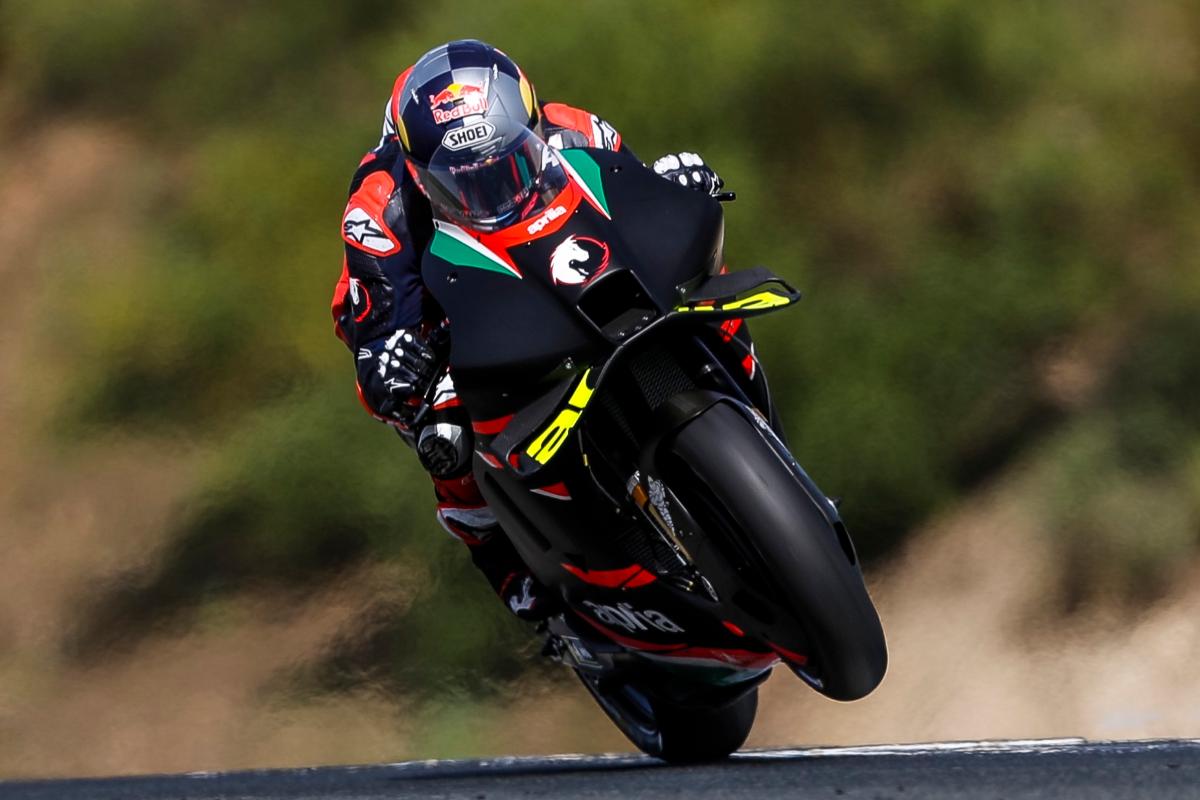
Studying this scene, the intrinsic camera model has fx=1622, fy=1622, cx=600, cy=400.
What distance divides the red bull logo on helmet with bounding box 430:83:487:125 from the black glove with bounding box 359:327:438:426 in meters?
0.57

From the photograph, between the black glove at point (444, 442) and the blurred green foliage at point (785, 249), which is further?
the blurred green foliage at point (785, 249)

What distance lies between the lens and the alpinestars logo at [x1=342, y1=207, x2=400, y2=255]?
429cm

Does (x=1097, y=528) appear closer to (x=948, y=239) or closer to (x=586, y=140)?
(x=948, y=239)

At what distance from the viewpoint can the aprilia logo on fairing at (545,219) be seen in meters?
3.85

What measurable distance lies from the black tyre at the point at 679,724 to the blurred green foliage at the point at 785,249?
2.09 m

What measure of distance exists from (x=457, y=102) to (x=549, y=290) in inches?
21.9

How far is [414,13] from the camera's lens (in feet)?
27.9

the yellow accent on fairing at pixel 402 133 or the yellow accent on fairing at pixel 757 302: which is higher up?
the yellow accent on fairing at pixel 402 133

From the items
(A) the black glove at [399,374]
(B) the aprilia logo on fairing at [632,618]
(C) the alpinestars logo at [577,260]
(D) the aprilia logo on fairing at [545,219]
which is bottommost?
(B) the aprilia logo on fairing at [632,618]

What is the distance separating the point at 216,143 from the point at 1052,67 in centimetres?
A: 426

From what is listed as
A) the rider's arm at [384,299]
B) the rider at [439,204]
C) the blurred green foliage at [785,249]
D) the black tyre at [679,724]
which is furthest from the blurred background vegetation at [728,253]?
the rider's arm at [384,299]

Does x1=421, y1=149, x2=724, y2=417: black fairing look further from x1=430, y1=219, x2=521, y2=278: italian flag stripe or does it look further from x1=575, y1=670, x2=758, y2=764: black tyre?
x1=575, y1=670, x2=758, y2=764: black tyre

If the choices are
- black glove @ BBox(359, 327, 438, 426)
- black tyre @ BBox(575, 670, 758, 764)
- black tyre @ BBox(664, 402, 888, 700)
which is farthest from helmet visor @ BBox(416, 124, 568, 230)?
black tyre @ BBox(575, 670, 758, 764)

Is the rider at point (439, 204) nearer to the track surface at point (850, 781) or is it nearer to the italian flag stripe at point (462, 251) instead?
the italian flag stripe at point (462, 251)
